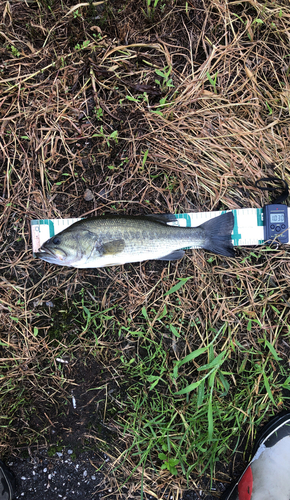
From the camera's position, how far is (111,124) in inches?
138

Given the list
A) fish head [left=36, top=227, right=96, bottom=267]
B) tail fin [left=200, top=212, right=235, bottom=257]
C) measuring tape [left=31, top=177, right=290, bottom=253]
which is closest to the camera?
fish head [left=36, top=227, right=96, bottom=267]

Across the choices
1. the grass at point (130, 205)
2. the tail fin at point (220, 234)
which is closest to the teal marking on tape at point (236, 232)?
the grass at point (130, 205)

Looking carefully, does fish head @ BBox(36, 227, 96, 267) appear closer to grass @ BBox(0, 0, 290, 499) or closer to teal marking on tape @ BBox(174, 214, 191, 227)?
grass @ BBox(0, 0, 290, 499)

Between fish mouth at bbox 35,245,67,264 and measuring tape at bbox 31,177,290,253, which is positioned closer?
fish mouth at bbox 35,245,67,264

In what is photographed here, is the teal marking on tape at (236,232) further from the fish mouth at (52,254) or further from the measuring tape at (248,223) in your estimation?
the fish mouth at (52,254)

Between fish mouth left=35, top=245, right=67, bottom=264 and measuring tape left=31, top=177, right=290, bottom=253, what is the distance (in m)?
0.30

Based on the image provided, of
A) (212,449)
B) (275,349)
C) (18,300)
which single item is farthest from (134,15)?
(212,449)

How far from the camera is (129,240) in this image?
3.18 m

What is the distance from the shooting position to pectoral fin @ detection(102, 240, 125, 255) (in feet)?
10.3

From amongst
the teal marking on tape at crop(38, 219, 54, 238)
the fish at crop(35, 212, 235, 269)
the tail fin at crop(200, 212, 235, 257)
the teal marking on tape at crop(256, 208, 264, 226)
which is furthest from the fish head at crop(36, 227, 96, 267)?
the teal marking on tape at crop(256, 208, 264, 226)

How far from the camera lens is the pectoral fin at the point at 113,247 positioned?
3139 millimetres

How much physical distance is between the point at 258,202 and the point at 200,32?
219cm

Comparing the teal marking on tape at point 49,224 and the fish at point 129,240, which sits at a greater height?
the teal marking on tape at point 49,224

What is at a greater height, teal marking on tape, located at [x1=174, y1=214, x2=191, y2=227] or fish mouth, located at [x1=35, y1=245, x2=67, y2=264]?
teal marking on tape, located at [x1=174, y1=214, x2=191, y2=227]
